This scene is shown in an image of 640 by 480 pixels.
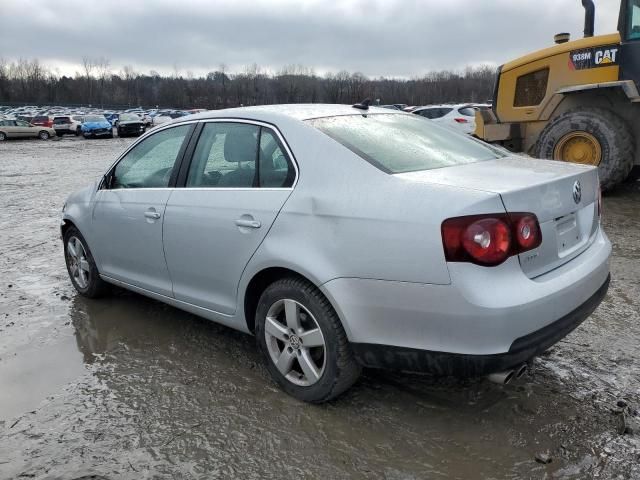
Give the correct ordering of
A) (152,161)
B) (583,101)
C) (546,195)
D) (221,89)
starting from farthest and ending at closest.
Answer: (221,89), (583,101), (152,161), (546,195)

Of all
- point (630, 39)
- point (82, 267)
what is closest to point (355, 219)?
point (82, 267)

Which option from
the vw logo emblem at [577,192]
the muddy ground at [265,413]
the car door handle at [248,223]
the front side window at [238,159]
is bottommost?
the muddy ground at [265,413]

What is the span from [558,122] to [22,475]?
27.3 feet

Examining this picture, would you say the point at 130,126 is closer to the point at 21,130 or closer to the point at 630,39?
the point at 21,130

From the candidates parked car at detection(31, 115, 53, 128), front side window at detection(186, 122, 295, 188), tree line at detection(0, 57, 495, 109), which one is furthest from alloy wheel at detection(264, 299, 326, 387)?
tree line at detection(0, 57, 495, 109)

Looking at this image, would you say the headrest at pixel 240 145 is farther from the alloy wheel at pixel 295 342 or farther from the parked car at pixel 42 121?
the parked car at pixel 42 121

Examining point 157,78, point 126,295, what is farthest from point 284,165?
point 157,78

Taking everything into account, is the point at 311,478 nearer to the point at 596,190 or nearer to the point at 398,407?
the point at 398,407

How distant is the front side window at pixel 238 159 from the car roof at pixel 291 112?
0.08 m

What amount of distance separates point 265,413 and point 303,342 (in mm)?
449

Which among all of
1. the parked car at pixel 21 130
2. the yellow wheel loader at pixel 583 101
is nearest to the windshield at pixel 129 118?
the parked car at pixel 21 130

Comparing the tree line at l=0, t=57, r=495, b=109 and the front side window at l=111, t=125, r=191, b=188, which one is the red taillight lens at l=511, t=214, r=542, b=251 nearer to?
the front side window at l=111, t=125, r=191, b=188

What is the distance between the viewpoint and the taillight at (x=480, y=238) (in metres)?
2.35

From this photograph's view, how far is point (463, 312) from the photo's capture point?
2361mm
